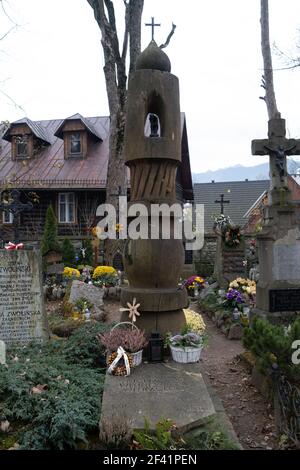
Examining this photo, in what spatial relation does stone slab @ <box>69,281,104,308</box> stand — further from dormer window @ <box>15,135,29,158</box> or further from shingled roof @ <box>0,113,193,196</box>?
dormer window @ <box>15,135,29,158</box>

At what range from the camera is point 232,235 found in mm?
12453

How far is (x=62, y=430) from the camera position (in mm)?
3150

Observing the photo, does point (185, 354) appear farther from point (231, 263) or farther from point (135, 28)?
point (135, 28)

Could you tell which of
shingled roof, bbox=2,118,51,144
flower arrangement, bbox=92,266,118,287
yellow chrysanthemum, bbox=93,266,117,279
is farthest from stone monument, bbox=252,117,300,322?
shingled roof, bbox=2,118,51,144

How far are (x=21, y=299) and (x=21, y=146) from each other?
1711cm

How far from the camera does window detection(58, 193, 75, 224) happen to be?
20000 millimetres

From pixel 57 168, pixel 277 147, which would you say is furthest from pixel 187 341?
pixel 57 168

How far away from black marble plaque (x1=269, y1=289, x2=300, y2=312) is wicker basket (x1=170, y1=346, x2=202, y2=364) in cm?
228

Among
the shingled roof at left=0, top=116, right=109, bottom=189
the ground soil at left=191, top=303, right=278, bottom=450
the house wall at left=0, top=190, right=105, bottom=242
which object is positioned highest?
the shingled roof at left=0, top=116, right=109, bottom=189

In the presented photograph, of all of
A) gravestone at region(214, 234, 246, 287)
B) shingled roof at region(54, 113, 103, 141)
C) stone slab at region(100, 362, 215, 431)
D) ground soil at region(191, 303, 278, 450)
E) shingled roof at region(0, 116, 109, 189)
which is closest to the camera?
stone slab at region(100, 362, 215, 431)
